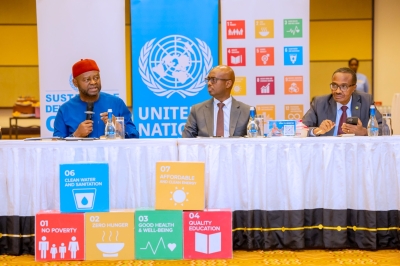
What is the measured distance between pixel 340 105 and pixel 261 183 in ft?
3.70

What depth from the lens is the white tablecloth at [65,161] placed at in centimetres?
373

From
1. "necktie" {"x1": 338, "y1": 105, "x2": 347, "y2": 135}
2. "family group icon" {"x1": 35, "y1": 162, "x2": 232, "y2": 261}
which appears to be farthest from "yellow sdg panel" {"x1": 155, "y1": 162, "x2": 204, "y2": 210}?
"necktie" {"x1": 338, "y1": 105, "x2": 347, "y2": 135}

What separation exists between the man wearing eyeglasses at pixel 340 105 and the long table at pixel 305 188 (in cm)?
53

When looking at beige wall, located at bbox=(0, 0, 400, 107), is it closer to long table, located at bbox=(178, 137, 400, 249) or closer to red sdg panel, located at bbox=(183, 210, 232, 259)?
long table, located at bbox=(178, 137, 400, 249)

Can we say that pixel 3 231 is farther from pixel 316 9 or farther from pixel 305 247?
pixel 316 9

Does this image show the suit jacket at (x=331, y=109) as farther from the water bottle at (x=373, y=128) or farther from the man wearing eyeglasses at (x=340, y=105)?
the water bottle at (x=373, y=128)

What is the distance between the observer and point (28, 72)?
1055cm

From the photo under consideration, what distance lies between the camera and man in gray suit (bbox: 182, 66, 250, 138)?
4548mm

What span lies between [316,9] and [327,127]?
6781 millimetres

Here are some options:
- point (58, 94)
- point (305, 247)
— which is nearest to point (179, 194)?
point (305, 247)

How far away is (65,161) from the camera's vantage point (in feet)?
12.3

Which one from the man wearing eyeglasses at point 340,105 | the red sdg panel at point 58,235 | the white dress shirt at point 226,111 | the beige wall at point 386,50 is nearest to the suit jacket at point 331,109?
the man wearing eyeglasses at point 340,105

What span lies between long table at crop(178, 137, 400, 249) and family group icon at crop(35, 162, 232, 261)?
206mm

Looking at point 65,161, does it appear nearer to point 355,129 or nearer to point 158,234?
point 158,234
